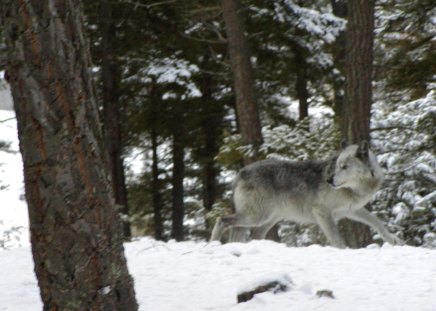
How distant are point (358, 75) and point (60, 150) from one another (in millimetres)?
9347

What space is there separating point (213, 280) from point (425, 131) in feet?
32.3

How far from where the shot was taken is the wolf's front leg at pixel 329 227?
35.2ft

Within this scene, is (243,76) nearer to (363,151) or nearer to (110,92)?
(110,92)

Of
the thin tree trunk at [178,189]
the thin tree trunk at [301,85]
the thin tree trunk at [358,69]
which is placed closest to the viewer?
the thin tree trunk at [358,69]

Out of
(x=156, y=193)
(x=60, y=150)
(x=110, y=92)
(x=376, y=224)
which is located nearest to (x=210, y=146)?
(x=156, y=193)

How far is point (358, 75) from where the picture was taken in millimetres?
12562

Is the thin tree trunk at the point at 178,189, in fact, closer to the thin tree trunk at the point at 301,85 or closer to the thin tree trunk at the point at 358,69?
the thin tree trunk at the point at 301,85

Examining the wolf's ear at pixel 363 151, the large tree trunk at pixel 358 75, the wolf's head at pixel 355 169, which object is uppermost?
the large tree trunk at pixel 358 75

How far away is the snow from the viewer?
18.3ft

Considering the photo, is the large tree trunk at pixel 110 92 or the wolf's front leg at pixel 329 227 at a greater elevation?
the large tree trunk at pixel 110 92

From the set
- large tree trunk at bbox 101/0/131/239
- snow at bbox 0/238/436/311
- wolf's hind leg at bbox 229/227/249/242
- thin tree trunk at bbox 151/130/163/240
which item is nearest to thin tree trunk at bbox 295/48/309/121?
thin tree trunk at bbox 151/130/163/240

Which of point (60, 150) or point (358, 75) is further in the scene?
point (358, 75)

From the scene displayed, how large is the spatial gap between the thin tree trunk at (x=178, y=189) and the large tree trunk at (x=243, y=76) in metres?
7.02

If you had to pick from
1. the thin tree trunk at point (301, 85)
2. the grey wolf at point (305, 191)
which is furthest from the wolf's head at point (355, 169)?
the thin tree trunk at point (301, 85)
